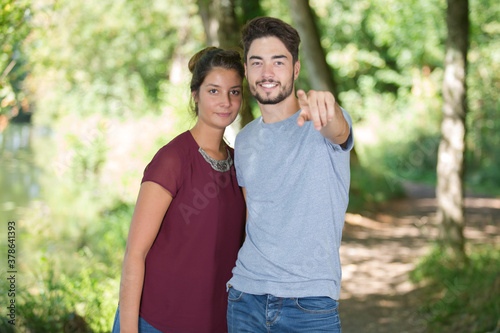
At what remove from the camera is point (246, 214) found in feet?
8.83

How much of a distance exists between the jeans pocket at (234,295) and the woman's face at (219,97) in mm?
789

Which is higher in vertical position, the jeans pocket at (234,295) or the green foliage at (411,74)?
the green foliage at (411,74)

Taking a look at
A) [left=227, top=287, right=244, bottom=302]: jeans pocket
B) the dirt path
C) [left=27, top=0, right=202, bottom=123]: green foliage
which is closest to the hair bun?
[left=227, top=287, right=244, bottom=302]: jeans pocket

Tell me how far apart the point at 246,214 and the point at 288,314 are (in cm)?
66

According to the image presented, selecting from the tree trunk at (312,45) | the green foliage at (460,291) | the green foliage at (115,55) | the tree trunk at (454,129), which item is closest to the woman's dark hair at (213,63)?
the green foliage at (460,291)

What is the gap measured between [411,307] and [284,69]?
15.4 feet

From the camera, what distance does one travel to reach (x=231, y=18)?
6.85 m

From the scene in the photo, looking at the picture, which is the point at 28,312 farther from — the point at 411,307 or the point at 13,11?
the point at 411,307

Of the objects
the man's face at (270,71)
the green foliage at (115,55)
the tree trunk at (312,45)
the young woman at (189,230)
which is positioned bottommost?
the young woman at (189,230)

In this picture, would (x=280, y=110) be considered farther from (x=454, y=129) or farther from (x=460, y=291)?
(x=454, y=129)

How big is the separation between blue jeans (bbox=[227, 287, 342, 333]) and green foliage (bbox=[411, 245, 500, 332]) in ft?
9.43

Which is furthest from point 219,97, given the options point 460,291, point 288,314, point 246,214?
point 460,291

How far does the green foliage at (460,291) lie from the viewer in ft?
16.0

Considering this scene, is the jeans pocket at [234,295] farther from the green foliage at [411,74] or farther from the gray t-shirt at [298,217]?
the green foliage at [411,74]
